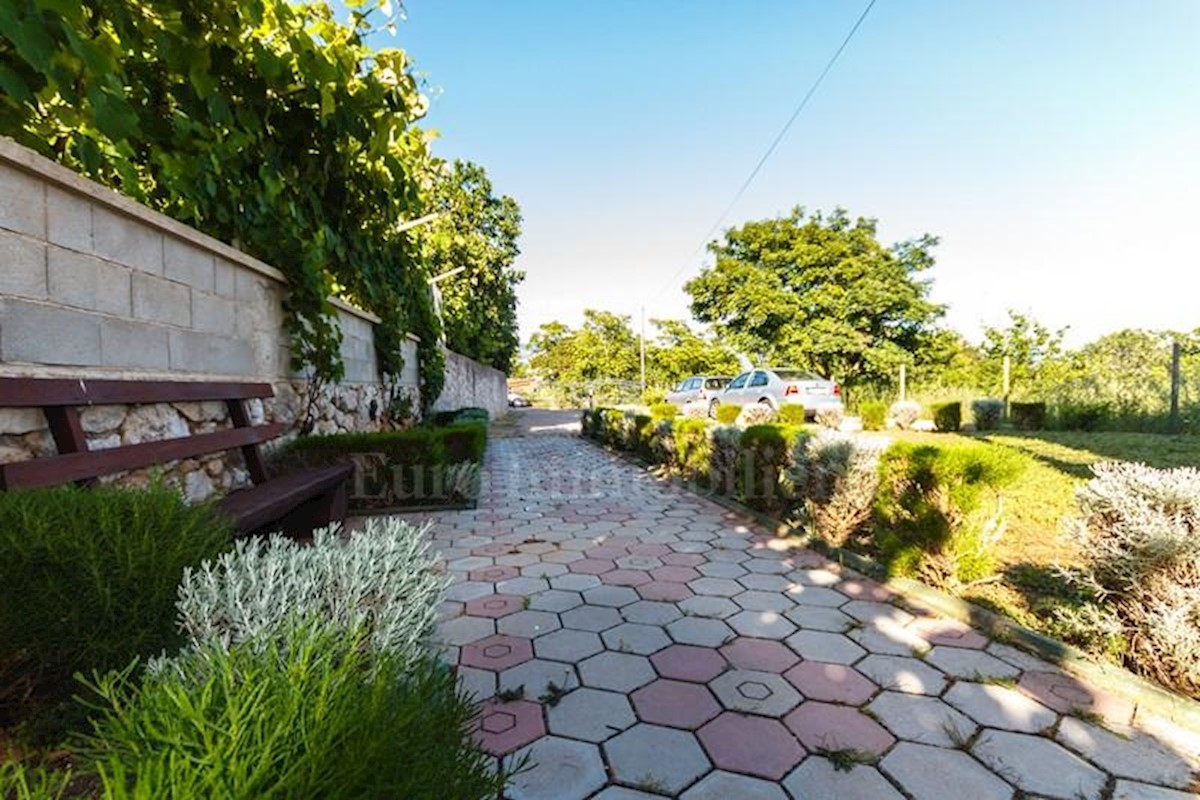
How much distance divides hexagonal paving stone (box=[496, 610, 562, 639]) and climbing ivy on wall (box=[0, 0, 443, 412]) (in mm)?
2791

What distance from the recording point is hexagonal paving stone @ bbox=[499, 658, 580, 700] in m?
2.09

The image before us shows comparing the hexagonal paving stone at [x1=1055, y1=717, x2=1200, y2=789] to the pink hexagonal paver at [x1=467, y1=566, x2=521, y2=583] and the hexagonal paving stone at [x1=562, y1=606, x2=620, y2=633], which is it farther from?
the pink hexagonal paver at [x1=467, y1=566, x2=521, y2=583]

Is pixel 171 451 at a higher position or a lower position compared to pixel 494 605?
higher


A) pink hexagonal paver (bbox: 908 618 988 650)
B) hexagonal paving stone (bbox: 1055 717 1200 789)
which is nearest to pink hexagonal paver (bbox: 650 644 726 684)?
pink hexagonal paver (bbox: 908 618 988 650)

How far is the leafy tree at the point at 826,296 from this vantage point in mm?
20359

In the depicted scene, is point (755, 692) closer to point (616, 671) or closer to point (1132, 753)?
point (616, 671)

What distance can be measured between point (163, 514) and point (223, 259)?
2924mm

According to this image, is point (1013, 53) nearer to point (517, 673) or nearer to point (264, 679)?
point (517, 673)

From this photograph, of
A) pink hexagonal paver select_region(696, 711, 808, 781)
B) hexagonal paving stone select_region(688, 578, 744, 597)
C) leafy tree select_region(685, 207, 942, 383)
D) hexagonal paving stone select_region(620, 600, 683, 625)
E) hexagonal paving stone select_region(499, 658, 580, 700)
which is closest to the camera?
pink hexagonal paver select_region(696, 711, 808, 781)

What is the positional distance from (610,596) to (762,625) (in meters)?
0.88

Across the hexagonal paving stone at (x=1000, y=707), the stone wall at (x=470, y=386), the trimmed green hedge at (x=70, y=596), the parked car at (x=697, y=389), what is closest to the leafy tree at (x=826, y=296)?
the parked car at (x=697, y=389)

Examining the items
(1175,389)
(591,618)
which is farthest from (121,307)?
(1175,389)

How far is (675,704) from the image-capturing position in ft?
6.49

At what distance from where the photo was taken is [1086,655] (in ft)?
7.12
